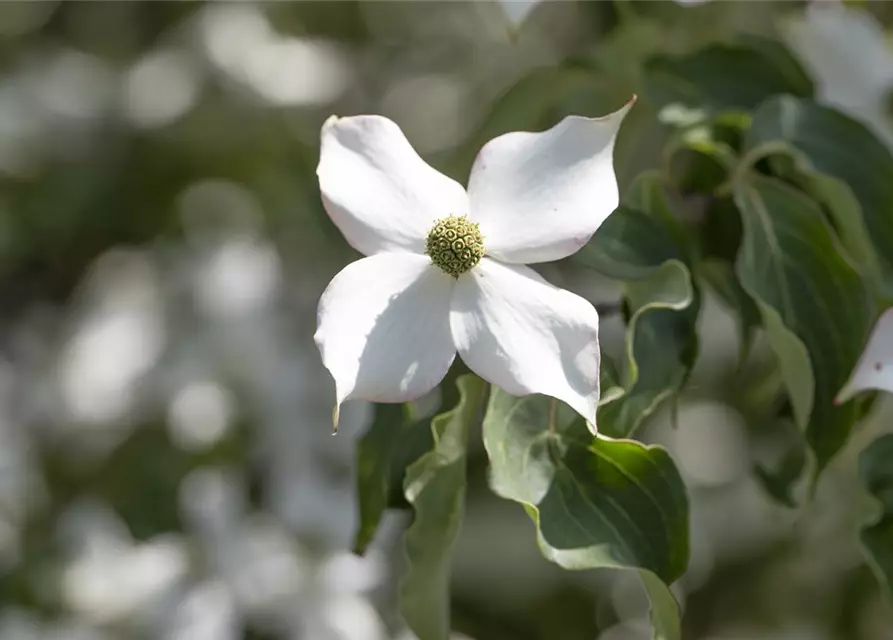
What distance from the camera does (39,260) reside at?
1362mm

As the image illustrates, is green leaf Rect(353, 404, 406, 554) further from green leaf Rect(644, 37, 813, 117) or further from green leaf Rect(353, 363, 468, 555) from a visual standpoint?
green leaf Rect(644, 37, 813, 117)

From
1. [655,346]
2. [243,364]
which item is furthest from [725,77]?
[243,364]

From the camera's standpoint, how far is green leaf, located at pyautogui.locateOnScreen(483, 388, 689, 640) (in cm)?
39

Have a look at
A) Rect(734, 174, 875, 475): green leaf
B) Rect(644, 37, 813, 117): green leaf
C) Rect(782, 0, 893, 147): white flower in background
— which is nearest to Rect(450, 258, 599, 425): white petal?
Rect(734, 174, 875, 475): green leaf

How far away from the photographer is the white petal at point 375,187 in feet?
1.30

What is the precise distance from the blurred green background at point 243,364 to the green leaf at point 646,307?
10.9 inches

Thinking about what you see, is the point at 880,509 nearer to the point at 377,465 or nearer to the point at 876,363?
the point at 876,363

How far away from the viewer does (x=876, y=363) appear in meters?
0.44

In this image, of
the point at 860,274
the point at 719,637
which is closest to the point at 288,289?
the point at 719,637

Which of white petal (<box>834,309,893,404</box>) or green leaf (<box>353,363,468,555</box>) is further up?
white petal (<box>834,309,893,404</box>)

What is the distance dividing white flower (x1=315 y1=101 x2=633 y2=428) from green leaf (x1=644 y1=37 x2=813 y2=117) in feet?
0.66

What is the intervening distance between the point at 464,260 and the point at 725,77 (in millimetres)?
294

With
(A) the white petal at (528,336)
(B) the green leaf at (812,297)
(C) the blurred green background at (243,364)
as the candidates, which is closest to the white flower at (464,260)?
(A) the white petal at (528,336)

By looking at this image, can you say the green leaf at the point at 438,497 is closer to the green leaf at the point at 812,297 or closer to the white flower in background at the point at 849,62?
the green leaf at the point at 812,297
